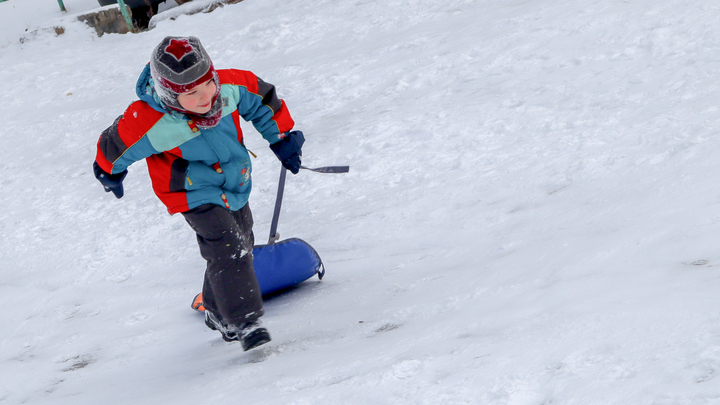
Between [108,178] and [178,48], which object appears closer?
[178,48]

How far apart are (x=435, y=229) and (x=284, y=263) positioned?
0.89m

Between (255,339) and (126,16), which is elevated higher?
(126,16)

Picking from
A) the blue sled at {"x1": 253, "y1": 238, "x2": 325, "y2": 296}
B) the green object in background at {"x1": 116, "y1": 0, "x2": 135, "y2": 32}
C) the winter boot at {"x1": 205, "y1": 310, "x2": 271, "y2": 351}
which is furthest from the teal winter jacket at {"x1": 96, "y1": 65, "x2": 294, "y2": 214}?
the green object in background at {"x1": 116, "y1": 0, "x2": 135, "y2": 32}

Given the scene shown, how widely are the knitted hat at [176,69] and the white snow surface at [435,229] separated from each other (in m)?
1.11

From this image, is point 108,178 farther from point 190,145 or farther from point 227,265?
point 227,265

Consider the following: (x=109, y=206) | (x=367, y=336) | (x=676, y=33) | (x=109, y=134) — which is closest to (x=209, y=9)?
(x=109, y=206)

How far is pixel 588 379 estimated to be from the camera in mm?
1544

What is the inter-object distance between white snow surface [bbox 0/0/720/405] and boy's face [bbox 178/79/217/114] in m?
1.03

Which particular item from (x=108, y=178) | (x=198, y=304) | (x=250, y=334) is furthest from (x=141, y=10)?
(x=250, y=334)

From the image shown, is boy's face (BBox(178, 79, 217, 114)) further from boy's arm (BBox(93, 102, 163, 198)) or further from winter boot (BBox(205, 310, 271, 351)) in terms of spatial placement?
winter boot (BBox(205, 310, 271, 351))

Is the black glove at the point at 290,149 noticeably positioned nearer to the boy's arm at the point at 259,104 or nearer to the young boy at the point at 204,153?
the boy's arm at the point at 259,104

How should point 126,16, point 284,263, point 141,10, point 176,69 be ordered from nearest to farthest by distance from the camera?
1. point 176,69
2. point 284,263
3. point 126,16
4. point 141,10

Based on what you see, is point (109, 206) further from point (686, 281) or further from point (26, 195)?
point (686, 281)

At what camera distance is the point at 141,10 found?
10258mm
